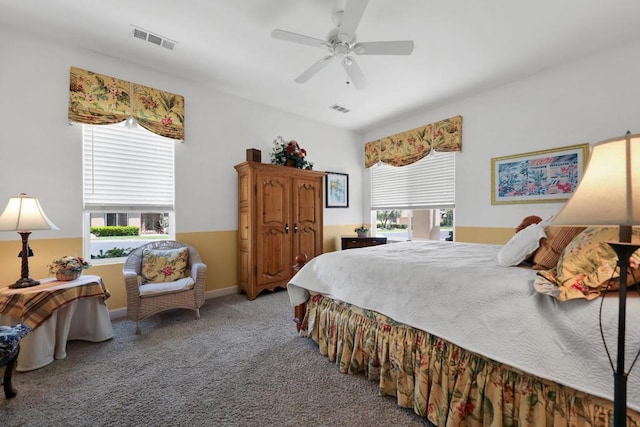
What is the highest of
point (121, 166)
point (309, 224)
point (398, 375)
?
point (121, 166)

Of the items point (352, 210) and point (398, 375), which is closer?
point (398, 375)

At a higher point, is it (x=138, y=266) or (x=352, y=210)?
(x=352, y=210)

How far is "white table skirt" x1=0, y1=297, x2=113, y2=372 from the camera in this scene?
1953mm

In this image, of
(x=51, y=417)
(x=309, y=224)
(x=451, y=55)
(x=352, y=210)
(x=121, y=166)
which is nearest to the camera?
(x=51, y=417)

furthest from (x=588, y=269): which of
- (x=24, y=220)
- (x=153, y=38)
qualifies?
(x=153, y=38)

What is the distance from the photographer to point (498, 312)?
3.99 feet

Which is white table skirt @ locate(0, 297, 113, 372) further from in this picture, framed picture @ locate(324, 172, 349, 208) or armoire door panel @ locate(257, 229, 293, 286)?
framed picture @ locate(324, 172, 349, 208)

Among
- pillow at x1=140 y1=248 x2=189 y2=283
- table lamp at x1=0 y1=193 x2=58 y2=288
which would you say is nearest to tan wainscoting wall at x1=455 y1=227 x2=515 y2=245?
pillow at x1=140 y1=248 x2=189 y2=283

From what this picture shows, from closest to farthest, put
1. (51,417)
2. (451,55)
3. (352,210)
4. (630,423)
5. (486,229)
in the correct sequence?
(630,423)
(51,417)
(451,55)
(486,229)
(352,210)

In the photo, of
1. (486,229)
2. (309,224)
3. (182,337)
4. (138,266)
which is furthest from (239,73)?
(486,229)

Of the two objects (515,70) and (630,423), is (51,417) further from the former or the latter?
(515,70)

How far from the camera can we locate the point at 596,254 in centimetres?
107

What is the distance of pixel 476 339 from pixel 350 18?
2.19m

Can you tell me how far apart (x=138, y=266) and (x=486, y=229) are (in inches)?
173
